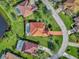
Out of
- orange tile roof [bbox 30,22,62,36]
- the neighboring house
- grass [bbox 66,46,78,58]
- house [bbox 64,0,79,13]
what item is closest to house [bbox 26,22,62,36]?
orange tile roof [bbox 30,22,62,36]

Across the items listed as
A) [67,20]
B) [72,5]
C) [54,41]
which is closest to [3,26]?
[54,41]

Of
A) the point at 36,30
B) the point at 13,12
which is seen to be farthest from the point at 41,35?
the point at 13,12

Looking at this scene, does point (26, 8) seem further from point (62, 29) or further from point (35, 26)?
point (62, 29)

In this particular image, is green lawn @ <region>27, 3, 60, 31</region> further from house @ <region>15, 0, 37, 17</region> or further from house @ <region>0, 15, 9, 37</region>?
house @ <region>0, 15, 9, 37</region>

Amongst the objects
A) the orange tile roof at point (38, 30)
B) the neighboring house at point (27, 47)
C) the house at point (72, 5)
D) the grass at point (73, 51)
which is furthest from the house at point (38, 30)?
the house at point (72, 5)

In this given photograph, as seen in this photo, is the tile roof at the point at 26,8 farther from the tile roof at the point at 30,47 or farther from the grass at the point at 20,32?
the tile roof at the point at 30,47

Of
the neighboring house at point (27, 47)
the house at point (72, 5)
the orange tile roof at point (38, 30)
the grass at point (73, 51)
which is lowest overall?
the neighboring house at point (27, 47)
